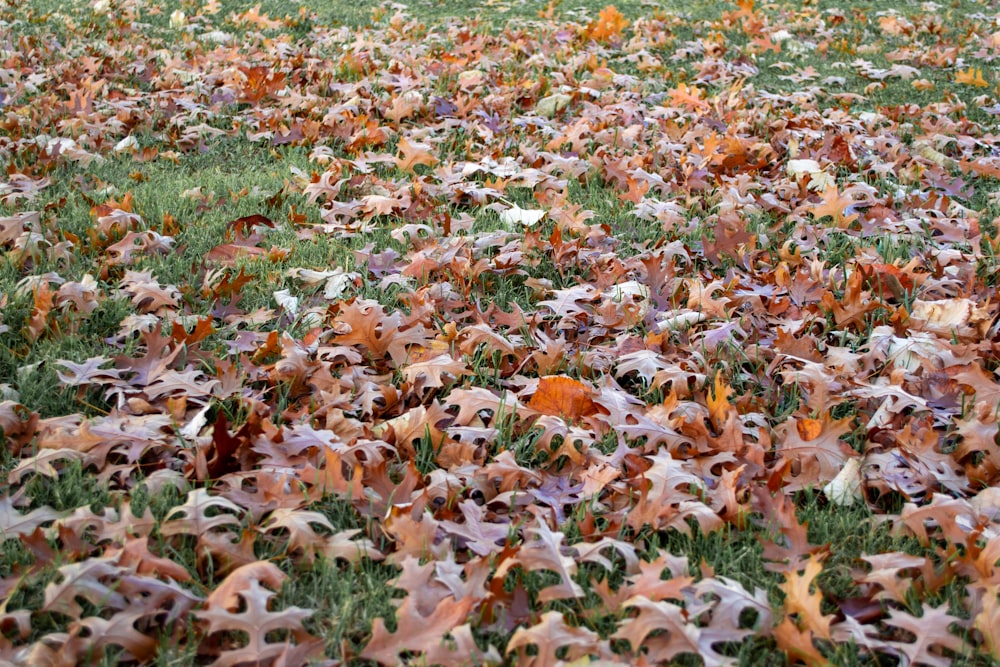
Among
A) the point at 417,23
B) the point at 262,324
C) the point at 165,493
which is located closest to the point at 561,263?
the point at 262,324

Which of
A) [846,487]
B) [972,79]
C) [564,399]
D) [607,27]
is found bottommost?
[846,487]

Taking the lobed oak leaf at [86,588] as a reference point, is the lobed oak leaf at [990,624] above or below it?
below

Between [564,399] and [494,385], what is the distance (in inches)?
11.6

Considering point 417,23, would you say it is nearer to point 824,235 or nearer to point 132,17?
point 132,17

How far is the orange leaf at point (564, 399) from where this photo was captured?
259 centimetres

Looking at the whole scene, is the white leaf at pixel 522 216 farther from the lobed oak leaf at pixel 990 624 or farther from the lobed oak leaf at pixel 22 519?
the lobed oak leaf at pixel 990 624

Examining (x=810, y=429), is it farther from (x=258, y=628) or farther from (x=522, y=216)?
(x=522, y=216)

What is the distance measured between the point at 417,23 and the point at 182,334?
21.3 feet

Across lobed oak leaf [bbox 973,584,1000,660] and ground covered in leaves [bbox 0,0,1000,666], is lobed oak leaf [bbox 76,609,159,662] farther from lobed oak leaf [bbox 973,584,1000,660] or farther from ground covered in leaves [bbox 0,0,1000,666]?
lobed oak leaf [bbox 973,584,1000,660]

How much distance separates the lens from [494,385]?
2.78 meters

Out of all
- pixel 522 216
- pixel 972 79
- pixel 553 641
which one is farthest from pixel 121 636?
pixel 972 79

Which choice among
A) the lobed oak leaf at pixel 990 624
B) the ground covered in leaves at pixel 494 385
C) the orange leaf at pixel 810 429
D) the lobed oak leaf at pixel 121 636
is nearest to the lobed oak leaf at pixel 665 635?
the ground covered in leaves at pixel 494 385

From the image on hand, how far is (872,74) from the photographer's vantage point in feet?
21.9

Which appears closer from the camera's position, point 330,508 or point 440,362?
point 330,508
